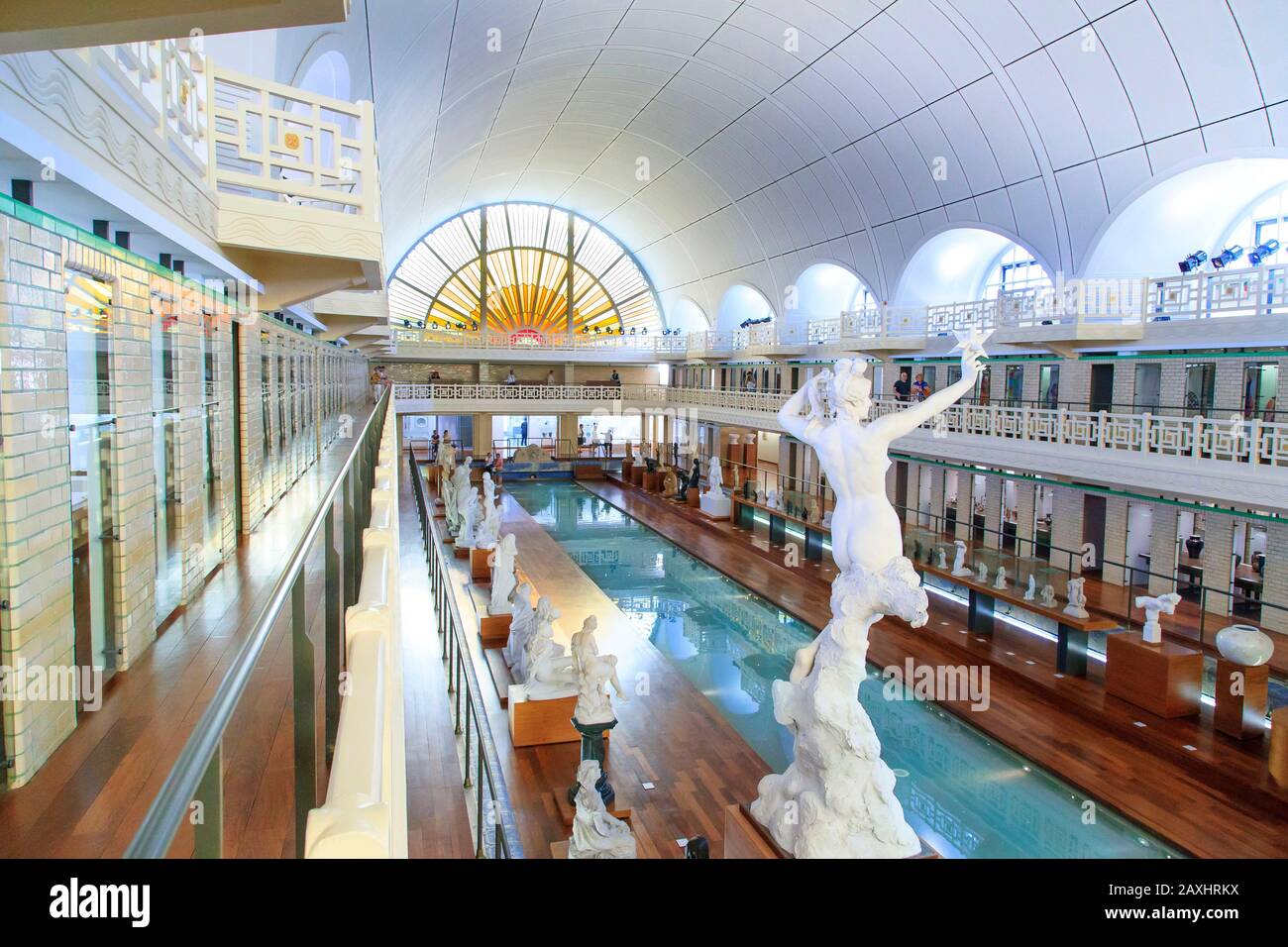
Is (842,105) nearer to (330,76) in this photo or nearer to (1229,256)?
(1229,256)

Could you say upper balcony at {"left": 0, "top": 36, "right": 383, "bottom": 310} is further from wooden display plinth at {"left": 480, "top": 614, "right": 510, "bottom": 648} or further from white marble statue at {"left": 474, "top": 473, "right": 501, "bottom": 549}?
white marble statue at {"left": 474, "top": 473, "right": 501, "bottom": 549}

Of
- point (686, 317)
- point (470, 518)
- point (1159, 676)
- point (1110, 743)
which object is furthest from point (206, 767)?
point (686, 317)

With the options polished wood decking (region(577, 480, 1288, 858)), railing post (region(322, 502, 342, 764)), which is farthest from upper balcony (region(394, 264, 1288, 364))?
railing post (region(322, 502, 342, 764))

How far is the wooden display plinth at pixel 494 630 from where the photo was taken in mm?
14250

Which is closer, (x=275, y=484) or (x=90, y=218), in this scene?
(x=90, y=218)

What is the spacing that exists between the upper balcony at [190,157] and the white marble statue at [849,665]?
4.26 meters

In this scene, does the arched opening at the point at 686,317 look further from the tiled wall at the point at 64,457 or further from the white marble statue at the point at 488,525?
the tiled wall at the point at 64,457

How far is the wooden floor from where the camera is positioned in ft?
6.72

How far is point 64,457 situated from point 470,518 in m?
17.6

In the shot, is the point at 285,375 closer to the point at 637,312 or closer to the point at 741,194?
the point at 741,194

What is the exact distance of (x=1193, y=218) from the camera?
16.6 meters

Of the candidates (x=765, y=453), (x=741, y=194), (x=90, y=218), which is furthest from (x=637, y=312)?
(x=90, y=218)

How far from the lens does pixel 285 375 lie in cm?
1032
